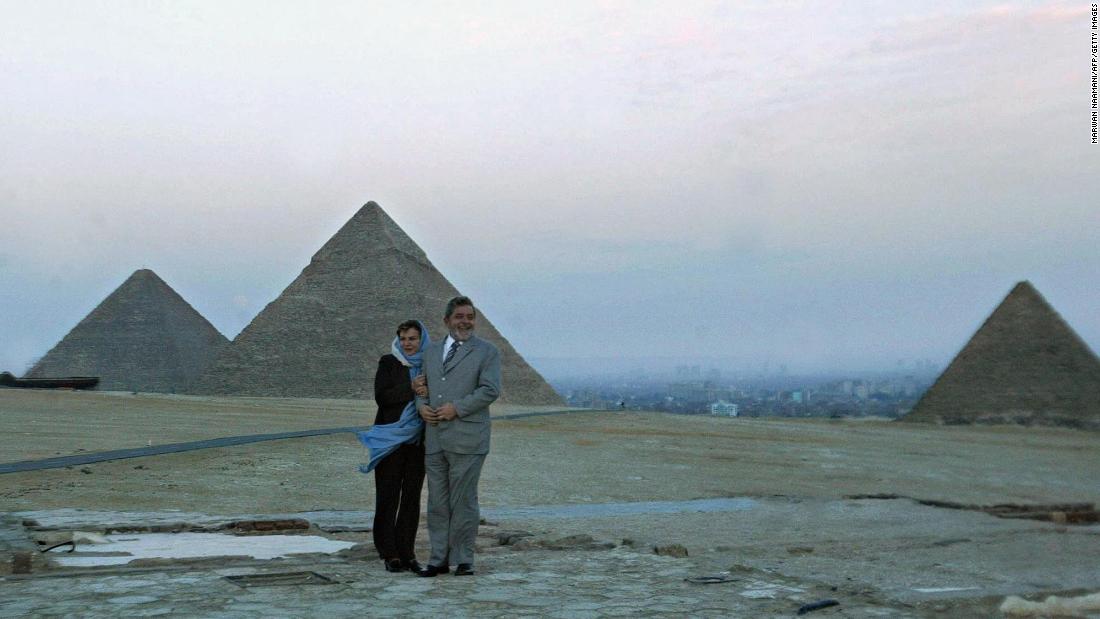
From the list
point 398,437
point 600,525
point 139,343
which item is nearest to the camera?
point 398,437

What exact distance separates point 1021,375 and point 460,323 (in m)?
35.3

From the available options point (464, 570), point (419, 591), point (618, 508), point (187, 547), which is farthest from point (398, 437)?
point (618, 508)

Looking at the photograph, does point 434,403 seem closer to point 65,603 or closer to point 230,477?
point 65,603

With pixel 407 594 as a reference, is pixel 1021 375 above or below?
above

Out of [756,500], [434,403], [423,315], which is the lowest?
[756,500]

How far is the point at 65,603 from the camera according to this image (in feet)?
16.3

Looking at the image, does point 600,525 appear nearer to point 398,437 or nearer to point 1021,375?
point 398,437

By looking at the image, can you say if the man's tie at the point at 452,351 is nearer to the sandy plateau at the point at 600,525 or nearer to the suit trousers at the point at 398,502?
the suit trousers at the point at 398,502

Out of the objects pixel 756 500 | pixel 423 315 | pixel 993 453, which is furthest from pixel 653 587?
pixel 423 315

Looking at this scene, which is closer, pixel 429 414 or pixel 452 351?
pixel 429 414

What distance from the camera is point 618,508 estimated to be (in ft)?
37.8

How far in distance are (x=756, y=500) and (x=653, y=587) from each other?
7407mm

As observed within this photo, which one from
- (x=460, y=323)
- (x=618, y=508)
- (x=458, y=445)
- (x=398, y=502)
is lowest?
(x=618, y=508)

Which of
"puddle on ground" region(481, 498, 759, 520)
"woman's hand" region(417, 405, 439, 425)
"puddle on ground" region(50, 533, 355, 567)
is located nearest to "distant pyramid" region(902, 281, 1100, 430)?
"puddle on ground" region(481, 498, 759, 520)
